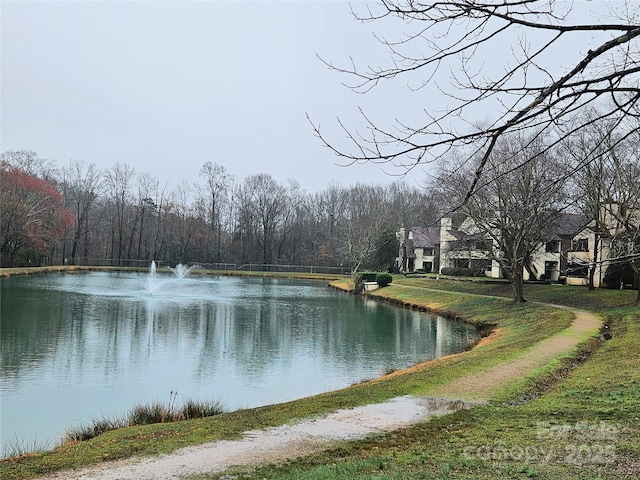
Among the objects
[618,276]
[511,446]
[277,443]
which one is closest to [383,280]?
[618,276]

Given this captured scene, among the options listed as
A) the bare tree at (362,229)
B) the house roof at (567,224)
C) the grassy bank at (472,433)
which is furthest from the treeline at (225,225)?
the grassy bank at (472,433)

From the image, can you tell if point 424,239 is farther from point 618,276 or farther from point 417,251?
point 618,276

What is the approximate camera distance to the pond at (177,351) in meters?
11.7

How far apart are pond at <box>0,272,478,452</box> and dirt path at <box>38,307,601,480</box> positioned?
3.61m

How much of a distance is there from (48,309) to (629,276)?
30.9m

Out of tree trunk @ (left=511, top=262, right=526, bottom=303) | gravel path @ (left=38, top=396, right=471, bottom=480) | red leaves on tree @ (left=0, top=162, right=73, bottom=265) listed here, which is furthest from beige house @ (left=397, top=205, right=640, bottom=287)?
red leaves on tree @ (left=0, top=162, right=73, bottom=265)

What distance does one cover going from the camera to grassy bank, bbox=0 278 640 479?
5551 mm

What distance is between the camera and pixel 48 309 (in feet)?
83.4

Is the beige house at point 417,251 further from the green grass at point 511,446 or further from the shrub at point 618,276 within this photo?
the green grass at point 511,446

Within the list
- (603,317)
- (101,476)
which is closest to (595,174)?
(603,317)

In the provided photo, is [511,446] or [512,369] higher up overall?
[511,446]

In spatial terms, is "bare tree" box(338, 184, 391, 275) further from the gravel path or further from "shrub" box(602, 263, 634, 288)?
the gravel path

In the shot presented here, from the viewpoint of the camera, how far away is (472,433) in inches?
281

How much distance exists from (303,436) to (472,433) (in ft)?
7.25
